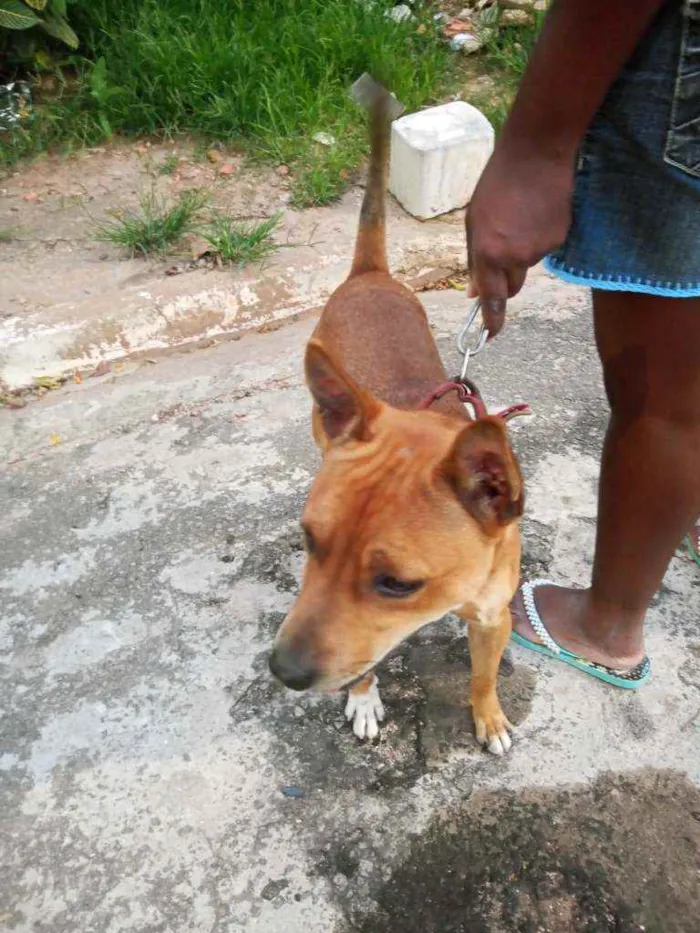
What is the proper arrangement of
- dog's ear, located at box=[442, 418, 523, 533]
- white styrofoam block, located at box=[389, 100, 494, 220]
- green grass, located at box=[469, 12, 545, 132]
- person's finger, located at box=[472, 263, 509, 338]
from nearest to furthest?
dog's ear, located at box=[442, 418, 523, 533] < person's finger, located at box=[472, 263, 509, 338] < white styrofoam block, located at box=[389, 100, 494, 220] < green grass, located at box=[469, 12, 545, 132]

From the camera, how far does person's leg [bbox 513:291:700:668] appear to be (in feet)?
6.30

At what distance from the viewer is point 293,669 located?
1936 millimetres

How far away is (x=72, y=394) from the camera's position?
3.86 m

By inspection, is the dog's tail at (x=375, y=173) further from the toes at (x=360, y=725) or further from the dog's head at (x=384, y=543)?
the toes at (x=360, y=725)

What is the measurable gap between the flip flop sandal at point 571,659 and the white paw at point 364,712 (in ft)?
1.89

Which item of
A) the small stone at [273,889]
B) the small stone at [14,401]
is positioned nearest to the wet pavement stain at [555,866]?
the small stone at [273,889]

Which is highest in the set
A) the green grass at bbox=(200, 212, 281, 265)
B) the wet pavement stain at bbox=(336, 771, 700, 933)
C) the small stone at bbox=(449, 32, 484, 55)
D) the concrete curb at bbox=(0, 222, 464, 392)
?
the small stone at bbox=(449, 32, 484, 55)

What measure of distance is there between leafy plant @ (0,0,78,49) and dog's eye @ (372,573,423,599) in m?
4.31

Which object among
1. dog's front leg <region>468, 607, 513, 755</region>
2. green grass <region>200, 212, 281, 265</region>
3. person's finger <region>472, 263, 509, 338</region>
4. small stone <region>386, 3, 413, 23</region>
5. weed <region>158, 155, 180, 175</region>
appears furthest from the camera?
small stone <region>386, 3, 413, 23</region>

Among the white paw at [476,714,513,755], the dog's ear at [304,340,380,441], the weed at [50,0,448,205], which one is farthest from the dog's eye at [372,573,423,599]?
the weed at [50,0,448,205]

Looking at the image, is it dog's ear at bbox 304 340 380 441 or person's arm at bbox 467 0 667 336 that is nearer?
person's arm at bbox 467 0 667 336

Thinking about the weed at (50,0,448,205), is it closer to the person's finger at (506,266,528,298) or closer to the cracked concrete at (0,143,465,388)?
the cracked concrete at (0,143,465,388)

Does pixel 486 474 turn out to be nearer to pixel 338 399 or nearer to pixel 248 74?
pixel 338 399

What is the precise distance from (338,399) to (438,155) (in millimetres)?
2913
